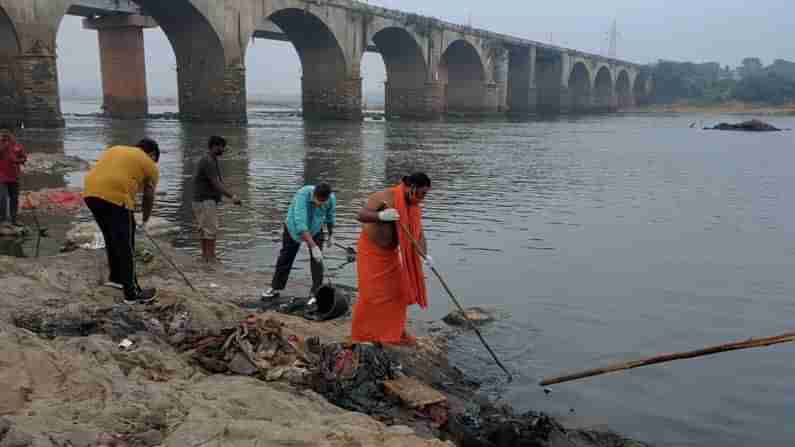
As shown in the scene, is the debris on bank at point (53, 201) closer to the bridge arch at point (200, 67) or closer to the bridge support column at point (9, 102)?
the bridge support column at point (9, 102)

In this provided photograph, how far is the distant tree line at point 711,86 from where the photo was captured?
86.7m

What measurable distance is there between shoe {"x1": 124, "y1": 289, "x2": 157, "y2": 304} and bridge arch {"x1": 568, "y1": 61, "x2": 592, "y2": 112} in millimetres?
86329

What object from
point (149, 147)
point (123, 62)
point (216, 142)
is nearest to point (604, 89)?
point (123, 62)

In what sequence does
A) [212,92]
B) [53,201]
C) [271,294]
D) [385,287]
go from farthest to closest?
[212,92], [53,201], [271,294], [385,287]

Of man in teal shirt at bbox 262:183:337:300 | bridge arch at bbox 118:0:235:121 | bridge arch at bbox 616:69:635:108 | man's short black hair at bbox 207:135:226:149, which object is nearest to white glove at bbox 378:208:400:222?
man in teal shirt at bbox 262:183:337:300

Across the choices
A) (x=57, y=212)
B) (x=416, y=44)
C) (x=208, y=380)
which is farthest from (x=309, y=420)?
(x=416, y=44)

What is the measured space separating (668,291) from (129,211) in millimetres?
6320

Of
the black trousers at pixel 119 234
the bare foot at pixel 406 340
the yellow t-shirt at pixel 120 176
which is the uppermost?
the yellow t-shirt at pixel 120 176

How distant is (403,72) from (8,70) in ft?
112

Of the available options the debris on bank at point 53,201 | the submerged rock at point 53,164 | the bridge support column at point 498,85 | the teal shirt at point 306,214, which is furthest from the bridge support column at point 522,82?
the teal shirt at point 306,214

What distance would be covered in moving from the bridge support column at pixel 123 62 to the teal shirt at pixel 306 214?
4385cm

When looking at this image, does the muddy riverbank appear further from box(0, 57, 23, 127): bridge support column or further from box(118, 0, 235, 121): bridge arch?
box(118, 0, 235, 121): bridge arch

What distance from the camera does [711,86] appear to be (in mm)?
101062

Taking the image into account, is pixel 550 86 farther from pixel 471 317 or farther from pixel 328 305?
pixel 328 305
